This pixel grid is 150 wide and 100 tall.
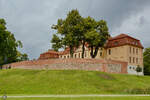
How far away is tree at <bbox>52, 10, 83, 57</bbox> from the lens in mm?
43844

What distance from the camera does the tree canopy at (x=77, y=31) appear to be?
43.3 meters

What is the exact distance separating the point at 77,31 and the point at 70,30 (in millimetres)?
1783

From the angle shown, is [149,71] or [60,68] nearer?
[60,68]

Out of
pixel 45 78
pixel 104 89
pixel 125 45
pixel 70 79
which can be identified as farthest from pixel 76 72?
pixel 125 45

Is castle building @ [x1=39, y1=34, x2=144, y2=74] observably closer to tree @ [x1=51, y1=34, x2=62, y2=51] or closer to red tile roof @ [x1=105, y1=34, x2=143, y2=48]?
red tile roof @ [x1=105, y1=34, x2=143, y2=48]

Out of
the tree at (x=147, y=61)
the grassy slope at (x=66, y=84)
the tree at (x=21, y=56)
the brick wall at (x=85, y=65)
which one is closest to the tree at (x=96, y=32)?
the brick wall at (x=85, y=65)

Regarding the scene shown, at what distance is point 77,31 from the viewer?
44281 mm

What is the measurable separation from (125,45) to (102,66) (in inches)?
433

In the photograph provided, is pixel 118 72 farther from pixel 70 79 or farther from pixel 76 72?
pixel 70 79

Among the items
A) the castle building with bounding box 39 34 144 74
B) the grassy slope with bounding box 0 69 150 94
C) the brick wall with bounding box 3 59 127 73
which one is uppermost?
the castle building with bounding box 39 34 144 74

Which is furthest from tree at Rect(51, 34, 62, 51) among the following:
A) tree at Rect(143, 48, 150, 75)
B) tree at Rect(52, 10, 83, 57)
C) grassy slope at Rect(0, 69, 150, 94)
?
tree at Rect(143, 48, 150, 75)

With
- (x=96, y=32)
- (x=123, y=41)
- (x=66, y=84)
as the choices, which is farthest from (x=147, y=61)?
(x=66, y=84)

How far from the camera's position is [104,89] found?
27.8m

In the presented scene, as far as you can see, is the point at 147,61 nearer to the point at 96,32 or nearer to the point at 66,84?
the point at 96,32
